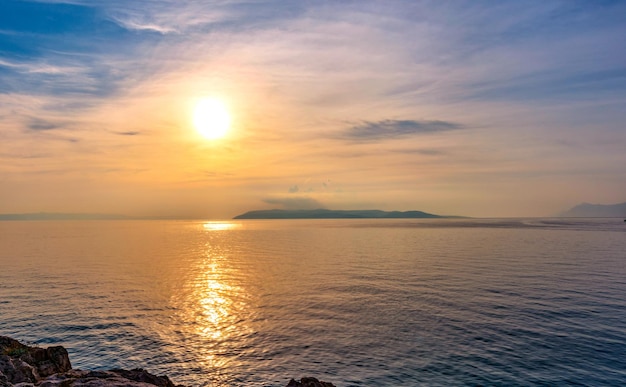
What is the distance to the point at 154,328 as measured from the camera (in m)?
40.2

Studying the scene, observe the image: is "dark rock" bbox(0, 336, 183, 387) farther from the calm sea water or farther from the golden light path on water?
the golden light path on water

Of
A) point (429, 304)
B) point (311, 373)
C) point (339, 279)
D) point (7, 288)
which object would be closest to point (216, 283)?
point (339, 279)

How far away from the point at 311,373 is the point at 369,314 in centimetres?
1684

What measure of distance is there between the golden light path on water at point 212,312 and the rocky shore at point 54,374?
802 cm

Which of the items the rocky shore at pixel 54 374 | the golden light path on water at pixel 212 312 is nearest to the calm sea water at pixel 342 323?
the golden light path on water at pixel 212 312

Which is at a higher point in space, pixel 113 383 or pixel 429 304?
pixel 113 383

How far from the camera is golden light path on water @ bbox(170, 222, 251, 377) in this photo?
3391 cm

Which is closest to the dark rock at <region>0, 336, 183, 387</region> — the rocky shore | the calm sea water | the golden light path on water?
the rocky shore

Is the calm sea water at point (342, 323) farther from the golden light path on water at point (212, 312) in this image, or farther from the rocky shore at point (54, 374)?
the rocky shore at point (54, 374)

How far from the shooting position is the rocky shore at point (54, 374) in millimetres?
19047

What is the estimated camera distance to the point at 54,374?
2123cm

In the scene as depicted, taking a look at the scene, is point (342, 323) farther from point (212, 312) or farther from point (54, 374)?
point (54, 374)

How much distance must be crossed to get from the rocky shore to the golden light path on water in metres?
8.02

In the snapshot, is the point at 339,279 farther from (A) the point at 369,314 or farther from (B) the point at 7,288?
(B) the point at 7,288
